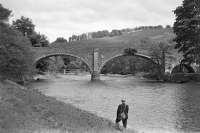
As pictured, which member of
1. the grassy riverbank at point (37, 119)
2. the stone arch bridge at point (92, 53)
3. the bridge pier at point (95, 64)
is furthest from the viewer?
the stone arch bridge at point (92, 53)

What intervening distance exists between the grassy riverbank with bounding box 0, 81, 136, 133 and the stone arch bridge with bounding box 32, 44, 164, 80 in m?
57.3

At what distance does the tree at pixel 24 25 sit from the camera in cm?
8250

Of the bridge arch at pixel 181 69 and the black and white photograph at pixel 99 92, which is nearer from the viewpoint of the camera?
the black and white photograph at pixel 99 92

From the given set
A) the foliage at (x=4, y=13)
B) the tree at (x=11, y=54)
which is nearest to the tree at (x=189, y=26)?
the tree at (x=11, y=54)

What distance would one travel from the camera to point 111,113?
26.4 metres

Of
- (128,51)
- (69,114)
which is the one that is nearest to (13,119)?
(69,114)

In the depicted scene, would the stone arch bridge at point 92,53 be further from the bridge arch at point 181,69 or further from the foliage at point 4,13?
the foliage at point 4,13

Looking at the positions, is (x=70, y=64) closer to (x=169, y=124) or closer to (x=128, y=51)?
(x=128, y=51)

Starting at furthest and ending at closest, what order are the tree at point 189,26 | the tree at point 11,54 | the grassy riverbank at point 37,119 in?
the tree at point 189,26
the tree at point 11,54
the grassy riverbank at point 37,119

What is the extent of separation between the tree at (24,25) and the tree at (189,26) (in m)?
38.6

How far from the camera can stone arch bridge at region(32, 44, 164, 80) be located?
75.5 metres

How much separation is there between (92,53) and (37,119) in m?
62.1

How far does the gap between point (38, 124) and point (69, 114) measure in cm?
337

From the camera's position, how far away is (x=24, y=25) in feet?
271
